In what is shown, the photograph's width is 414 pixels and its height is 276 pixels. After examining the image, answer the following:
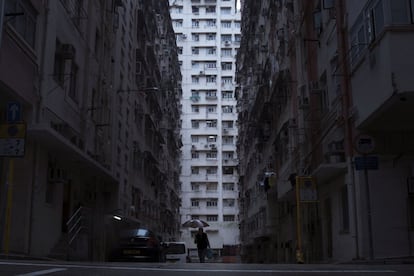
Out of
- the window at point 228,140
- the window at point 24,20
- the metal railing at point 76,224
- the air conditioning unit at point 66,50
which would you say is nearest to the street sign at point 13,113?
the window at point 24,20

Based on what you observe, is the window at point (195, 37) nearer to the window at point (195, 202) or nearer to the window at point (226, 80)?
the window at point (226, 80)

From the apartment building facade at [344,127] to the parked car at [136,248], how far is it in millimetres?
5779

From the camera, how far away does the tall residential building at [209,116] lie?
84.1 metres

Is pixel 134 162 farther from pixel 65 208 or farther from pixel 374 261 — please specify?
pixel 374 261

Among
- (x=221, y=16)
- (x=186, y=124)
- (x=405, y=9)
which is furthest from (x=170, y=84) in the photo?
(x=405, y=9)

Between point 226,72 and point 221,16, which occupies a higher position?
point 221,16

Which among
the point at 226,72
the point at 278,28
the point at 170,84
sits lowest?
the point at 278,28

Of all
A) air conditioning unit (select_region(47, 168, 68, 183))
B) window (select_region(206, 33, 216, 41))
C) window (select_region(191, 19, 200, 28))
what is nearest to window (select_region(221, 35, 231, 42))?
window (select_region(206, 33, 216, 41))

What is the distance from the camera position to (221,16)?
304 feet

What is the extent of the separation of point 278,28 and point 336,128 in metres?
14.6

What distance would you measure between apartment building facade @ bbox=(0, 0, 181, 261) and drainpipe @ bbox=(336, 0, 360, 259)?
928 centimetres

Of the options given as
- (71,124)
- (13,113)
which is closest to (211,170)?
(71,124)

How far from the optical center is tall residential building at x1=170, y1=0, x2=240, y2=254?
84.1 m

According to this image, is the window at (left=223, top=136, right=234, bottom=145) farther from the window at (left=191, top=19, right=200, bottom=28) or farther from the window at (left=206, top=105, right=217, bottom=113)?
the window at (left=191, top=19, right=200, bottom=28)
